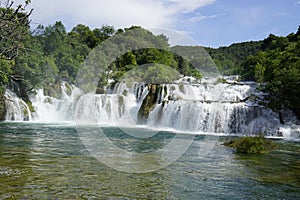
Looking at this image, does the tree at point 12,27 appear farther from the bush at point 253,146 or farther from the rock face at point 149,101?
the rock face at point 149,101

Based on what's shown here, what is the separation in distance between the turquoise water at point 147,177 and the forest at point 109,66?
246 cm

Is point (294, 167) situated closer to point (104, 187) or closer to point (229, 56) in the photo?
point (104, 187)

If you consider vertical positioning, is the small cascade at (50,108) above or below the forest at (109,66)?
below

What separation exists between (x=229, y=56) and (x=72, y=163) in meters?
79.4

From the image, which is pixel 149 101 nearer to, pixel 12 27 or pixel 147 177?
pixel 147 177

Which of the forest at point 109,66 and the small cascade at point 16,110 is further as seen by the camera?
the small cascade at point 16,110

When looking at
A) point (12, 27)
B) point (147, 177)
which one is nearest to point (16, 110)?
point (147, 177)

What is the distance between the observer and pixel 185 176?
8.59 m

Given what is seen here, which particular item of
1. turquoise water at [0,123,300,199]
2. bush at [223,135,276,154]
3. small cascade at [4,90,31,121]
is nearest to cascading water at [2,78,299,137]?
small cascade at [4,90,31,121]

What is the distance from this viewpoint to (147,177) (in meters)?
8.39

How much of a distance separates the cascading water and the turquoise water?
8442mm

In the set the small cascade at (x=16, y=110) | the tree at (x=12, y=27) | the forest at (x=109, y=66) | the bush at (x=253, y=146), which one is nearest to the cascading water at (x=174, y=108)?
the small cascade at (x=16, y=110)

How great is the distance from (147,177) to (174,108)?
14658 millimetres

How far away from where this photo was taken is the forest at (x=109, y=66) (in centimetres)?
1962
